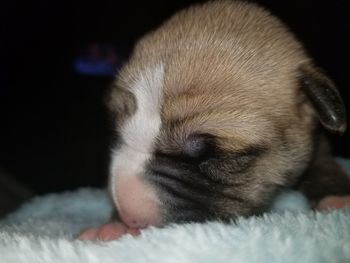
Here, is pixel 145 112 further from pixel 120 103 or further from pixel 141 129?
pixel 120 103

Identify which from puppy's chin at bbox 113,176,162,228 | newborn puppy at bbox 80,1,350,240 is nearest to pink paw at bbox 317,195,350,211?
newborn puppy at bbox 80,1,350,240

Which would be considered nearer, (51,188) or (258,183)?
(258,183)

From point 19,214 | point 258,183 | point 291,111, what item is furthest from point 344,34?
point 19,214

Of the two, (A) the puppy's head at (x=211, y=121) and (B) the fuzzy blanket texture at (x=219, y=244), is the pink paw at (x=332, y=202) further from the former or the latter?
(B) the fuzzy blanket texture at (x=219, y=244)

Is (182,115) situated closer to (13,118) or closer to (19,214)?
(19,214)

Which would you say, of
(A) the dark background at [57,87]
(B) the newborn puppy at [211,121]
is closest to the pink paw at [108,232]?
(B) the newborn puppy at [211,121]

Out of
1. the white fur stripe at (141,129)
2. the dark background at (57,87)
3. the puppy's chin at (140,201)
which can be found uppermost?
the white fur stripe at (141,129)

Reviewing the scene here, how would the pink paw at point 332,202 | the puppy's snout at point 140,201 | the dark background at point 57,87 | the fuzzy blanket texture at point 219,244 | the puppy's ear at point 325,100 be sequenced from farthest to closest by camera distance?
the dark background at point 57,87 < the pink paw at point 332,202 < the puppy's ear at point 325,100 < the puppy's snout at point 140,201 < the fuzzy blanket texture at point 219,244
